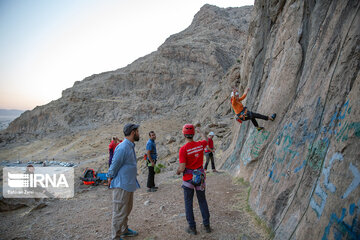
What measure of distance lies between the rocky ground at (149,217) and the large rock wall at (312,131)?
0.52m

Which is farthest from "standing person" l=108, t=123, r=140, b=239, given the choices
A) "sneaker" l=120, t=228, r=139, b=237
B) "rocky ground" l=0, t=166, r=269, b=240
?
"rocky ground" l=0, t=166, r=269, b=240

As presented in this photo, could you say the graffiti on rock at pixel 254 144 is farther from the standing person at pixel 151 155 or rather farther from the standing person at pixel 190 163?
the standing person at pixel 151 155

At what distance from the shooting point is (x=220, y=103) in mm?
21953

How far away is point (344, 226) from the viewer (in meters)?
2.31

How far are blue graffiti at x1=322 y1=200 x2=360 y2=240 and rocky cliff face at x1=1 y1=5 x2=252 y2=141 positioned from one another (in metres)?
33.3

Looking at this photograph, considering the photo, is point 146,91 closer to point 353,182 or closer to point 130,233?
point 130,233

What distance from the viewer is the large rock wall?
257cm

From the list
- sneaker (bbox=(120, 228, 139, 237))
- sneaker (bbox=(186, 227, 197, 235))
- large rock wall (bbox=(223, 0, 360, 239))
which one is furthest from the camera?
sneaker (bbox=(120, 228, 139, 237))

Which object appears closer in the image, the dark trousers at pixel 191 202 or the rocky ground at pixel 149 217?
the dark trousers at pixel 191 202

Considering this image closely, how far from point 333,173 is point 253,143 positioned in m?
3.74

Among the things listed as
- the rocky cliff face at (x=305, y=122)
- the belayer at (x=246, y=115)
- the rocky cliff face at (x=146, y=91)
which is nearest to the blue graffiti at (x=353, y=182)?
the rocky cliff face at (x=305, y=122)

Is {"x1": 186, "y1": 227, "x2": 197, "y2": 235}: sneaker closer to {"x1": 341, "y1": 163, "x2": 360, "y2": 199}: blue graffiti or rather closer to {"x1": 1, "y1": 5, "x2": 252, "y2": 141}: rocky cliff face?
{"x1": 341, "y1": 163, "x2": 360, "y2": 199}: blue graffiti

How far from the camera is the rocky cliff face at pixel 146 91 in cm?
3900

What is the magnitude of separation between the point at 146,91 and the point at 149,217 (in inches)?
1541
